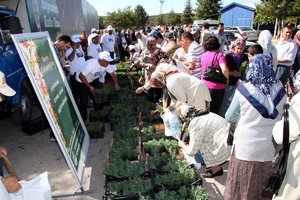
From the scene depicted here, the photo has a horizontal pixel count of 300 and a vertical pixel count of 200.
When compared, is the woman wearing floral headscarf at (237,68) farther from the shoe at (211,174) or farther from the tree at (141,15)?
the tree at (141,15)

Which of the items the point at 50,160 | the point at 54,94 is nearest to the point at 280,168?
the point at 54,94

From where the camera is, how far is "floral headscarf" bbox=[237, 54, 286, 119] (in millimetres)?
2223

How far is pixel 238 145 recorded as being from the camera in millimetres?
2439

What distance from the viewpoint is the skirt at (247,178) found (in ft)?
7.95

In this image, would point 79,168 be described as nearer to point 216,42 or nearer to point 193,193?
point 193,193

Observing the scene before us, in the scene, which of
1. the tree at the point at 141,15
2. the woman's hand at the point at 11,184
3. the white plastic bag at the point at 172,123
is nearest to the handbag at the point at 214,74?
the white plastic bag at the point at 172,123

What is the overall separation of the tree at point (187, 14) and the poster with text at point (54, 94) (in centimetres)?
6078

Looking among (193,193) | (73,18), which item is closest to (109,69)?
(193,193)

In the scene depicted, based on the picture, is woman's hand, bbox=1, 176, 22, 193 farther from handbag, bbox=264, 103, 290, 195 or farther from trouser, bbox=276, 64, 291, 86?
trouser, bbox=276, 64, 291, 86

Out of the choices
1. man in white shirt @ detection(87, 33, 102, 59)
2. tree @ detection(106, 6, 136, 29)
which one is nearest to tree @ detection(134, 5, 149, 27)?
tree @ detection(106, 6, 136, 29)

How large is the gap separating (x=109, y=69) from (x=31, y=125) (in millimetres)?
1750

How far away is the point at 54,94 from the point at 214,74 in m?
2.20

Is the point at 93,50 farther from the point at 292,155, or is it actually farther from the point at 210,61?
the point at 292,155

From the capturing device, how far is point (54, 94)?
3.09 metres
